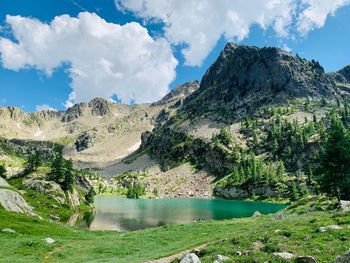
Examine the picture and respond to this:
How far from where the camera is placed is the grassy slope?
936 inches

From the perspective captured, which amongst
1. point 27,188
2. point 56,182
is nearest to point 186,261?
point 27,188

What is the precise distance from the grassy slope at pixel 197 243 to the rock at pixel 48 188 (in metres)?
48.5

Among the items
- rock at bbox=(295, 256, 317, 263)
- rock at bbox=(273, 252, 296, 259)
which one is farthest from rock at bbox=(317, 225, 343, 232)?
rock at bbox=(295, 256, 317, 263)

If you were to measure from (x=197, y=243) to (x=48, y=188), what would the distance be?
304 ft

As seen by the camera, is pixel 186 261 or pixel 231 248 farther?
pixel 231 248

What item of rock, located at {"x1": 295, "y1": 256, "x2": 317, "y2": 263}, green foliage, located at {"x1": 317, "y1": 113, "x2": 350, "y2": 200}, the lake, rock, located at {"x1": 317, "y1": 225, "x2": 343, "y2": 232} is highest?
green foliage, located at {"x1": 317, "y1": 113, "x2": 350, "y2": 200}

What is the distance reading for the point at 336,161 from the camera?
58.3 meters

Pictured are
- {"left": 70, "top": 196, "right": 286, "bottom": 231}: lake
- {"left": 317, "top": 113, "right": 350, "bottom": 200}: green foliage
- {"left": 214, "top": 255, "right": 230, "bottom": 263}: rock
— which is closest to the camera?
{"left": 214, "top": 255, "right": 230, "bottom": 263}: rock

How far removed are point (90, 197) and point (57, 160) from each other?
985 inches

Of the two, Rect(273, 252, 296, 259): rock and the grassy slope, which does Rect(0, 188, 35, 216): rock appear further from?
Rect(273, 252, 296, 259): rock

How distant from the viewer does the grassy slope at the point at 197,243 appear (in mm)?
23781

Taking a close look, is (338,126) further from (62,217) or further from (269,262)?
(62,217)

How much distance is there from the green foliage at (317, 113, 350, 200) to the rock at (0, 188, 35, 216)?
2341 inches

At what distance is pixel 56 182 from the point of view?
130 metres
